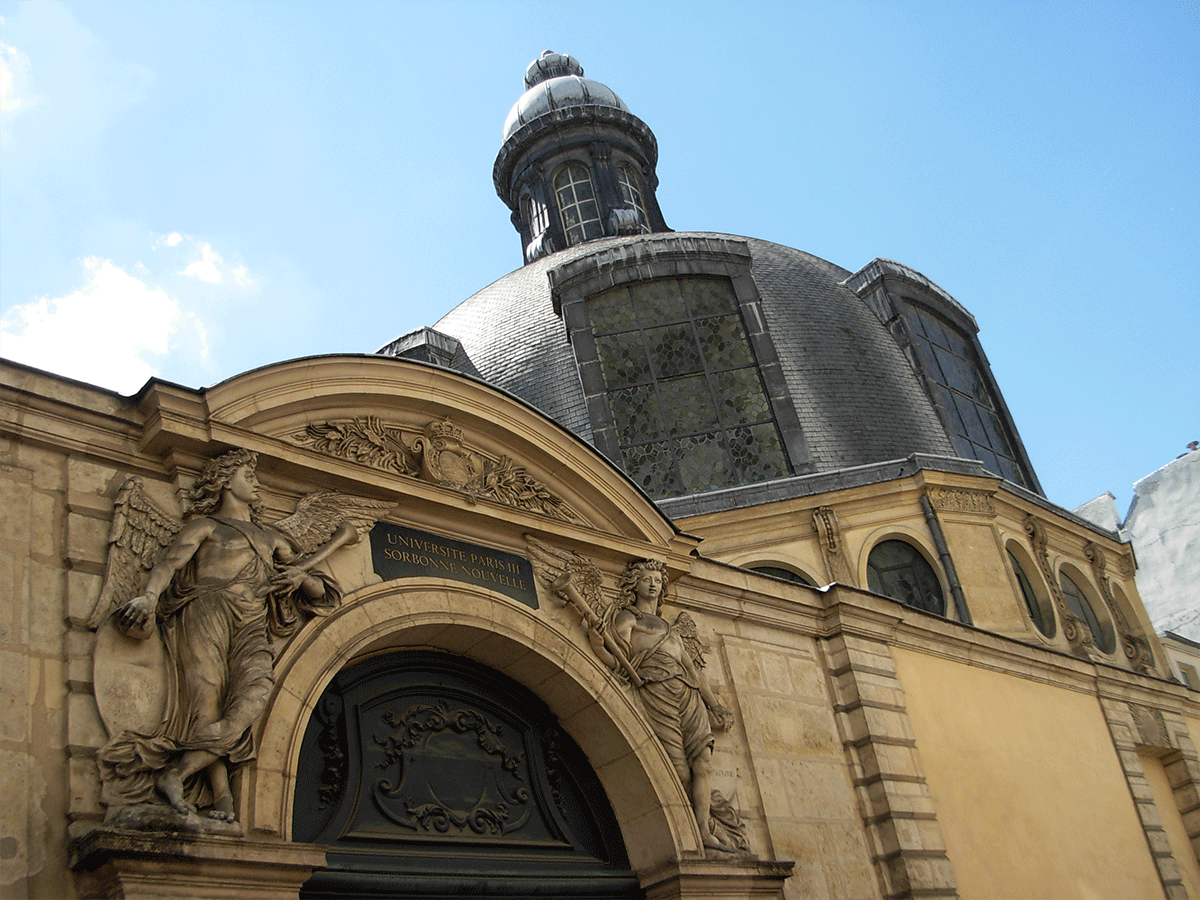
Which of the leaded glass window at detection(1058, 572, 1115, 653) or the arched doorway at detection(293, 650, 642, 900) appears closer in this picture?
the arched doorway at detection(293, 650, 642, 900)

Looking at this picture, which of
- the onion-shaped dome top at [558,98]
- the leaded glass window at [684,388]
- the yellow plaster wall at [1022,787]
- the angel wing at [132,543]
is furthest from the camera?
the onion-shaped dome top at [558,98]

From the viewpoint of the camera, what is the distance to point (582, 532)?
8523 millimetres

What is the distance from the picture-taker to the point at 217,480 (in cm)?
658

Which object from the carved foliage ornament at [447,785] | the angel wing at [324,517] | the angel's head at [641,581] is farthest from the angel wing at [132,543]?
the angel's head at [641,581]

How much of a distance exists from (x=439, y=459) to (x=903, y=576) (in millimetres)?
9051

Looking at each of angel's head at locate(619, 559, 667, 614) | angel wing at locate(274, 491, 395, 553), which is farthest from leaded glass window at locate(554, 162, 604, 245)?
angel wing at locate(274, 491, 395, 553)

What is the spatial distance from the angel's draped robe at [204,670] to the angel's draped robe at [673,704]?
291 centimetres

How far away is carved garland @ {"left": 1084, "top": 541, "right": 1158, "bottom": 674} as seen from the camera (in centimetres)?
1680

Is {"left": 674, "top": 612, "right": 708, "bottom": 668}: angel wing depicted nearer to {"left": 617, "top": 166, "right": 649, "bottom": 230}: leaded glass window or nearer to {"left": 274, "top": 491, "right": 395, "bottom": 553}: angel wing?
{"left": 274, "top": 491, "right": 395, "bottom": 553}: angel wing

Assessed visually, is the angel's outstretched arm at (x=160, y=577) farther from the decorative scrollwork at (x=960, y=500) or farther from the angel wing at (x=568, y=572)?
the decorative scrollwork at (x=960, y=500)

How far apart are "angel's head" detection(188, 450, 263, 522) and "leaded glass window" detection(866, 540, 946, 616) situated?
1018 cm

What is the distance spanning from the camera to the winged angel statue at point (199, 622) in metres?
5.60

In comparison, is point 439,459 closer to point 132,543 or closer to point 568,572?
point 568,572

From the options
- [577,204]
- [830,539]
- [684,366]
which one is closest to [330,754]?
[830,539]
